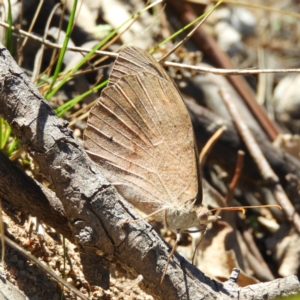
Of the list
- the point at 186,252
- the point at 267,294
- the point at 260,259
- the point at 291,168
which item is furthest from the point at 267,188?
the point at 267,294

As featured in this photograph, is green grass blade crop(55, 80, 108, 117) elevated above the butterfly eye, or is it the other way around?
green grass blade crop(55, 80, 108, 117)

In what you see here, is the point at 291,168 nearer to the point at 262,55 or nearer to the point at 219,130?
the point at 219,130

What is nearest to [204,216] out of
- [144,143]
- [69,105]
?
[144,143]

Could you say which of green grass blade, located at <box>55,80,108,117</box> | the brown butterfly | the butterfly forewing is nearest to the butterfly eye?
the brown butterfly

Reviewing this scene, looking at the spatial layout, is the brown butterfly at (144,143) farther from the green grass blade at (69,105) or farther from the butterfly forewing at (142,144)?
the green grass blade at (69,105)

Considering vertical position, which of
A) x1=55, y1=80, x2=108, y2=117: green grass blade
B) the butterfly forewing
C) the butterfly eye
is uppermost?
x1=55, y1=80, x2=108, y2=117: green grass blade

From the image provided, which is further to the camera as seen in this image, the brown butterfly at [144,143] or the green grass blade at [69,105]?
the brown butterfly at [144,143]

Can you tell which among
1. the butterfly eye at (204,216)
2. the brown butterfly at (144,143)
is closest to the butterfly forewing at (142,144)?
the brown butterfly at (144,143)

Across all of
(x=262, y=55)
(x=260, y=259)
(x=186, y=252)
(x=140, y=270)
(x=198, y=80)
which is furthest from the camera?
(x=262, y=55)

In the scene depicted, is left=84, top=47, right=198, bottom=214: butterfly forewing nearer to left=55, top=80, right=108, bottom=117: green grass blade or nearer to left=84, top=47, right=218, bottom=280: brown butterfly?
left=84, top=47, right=218, bottom=280: brown butterfly
